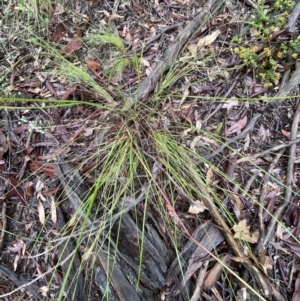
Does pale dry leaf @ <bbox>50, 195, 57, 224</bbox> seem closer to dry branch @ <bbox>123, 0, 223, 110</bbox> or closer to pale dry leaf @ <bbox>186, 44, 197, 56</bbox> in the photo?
dry branch @ <bbox>123, 0, 223, 110</bbox>

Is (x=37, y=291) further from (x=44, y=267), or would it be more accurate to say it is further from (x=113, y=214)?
(x=113, y=214)

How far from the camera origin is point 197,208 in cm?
163

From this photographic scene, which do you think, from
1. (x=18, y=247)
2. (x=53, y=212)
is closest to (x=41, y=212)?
(x=53, y=212)

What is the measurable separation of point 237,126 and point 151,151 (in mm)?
456

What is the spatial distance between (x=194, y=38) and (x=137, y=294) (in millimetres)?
1369

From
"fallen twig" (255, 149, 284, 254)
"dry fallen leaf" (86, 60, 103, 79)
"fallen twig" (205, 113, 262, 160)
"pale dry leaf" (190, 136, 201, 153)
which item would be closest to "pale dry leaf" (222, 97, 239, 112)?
"fallen twig" (205, 113, 262, 160)

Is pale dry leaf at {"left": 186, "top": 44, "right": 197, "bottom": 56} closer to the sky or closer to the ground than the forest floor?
closer to the sky

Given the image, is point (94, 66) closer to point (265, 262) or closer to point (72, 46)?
point (72, 46)

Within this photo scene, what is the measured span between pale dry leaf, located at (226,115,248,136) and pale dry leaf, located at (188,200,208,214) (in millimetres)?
402

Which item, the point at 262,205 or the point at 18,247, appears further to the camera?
the point at 18,247

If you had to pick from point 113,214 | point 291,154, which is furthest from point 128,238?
point 291,154

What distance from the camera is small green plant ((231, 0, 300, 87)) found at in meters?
1.84

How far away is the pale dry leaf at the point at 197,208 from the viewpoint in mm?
→ 1625

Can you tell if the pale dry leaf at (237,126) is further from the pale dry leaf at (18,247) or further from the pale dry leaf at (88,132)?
the pale dry leaf at (18,247)
